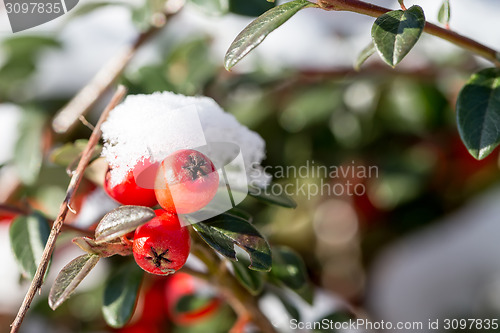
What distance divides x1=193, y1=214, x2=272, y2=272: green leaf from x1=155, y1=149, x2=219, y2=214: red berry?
4cm

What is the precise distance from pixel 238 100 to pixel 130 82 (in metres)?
0.49

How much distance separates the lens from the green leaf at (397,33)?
1.99 feet

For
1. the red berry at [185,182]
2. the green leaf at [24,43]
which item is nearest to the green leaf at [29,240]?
A: the red berry at [185,182]

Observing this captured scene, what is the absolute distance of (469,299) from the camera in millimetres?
1385

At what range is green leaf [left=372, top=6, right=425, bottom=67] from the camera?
0.61 meters

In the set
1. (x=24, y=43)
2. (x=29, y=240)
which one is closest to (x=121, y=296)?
(x=29, y=240)

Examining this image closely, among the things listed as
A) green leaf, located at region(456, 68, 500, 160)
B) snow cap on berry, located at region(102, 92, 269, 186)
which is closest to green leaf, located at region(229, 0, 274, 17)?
snow cap on berry, located at region(102, 92, 269, 186)

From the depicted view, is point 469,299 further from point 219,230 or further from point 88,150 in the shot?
point 88,150

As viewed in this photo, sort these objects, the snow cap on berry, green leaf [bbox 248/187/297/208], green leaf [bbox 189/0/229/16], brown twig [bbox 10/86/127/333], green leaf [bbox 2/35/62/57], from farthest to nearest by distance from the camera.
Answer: green leaf [bbox 2/35/62/57] → green leaf [bbox 189/0/229/16] → green leaf [bbox 248/187/297/208] → the snow cap on berry → brown twig [bbox 10/86/127/333]

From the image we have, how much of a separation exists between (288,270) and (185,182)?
31cm

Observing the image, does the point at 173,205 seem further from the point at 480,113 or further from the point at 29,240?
the point at 480,113

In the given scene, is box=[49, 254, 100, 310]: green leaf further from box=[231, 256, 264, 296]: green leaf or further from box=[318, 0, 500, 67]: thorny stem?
box=[318, 0, 500, 67]: thorny stem

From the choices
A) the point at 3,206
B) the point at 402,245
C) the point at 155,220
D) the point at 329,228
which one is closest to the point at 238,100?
the point at 329,228

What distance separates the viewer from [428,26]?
2.24 ft
